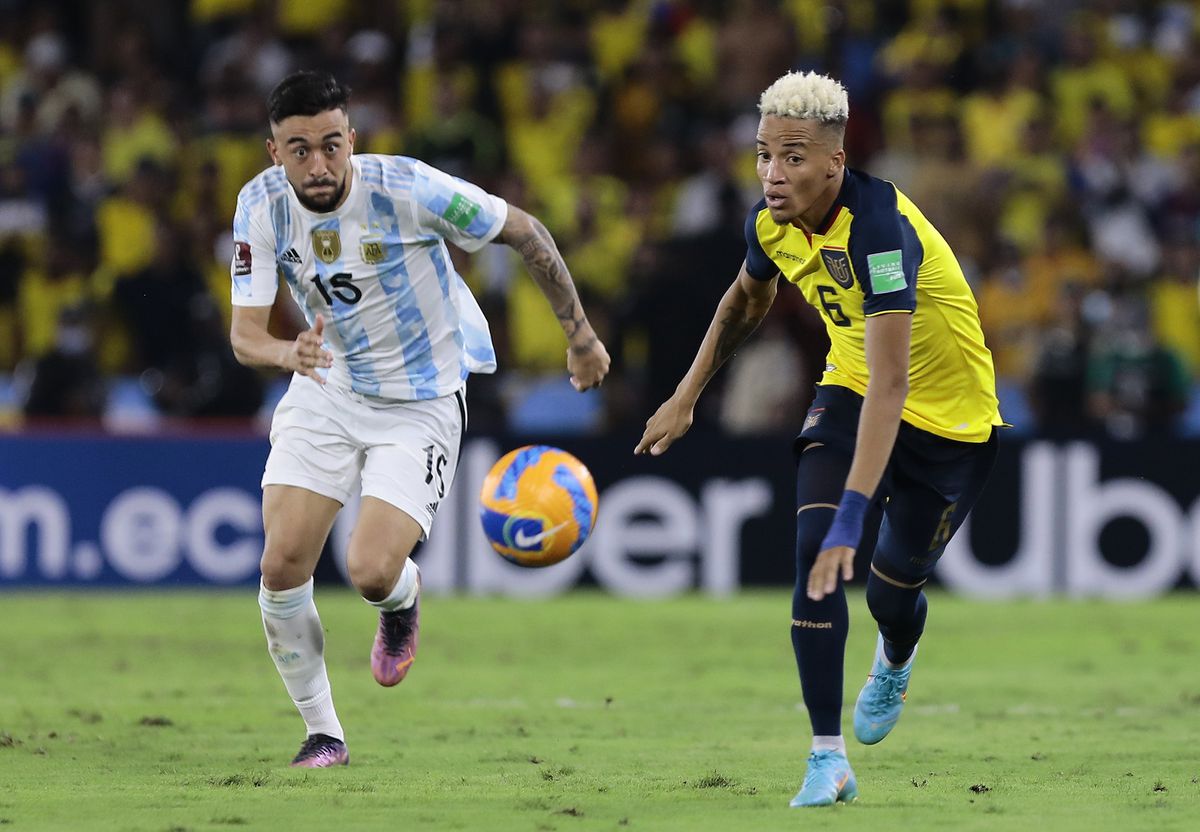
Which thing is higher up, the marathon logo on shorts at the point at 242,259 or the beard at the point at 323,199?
the beard at the point at 323,199

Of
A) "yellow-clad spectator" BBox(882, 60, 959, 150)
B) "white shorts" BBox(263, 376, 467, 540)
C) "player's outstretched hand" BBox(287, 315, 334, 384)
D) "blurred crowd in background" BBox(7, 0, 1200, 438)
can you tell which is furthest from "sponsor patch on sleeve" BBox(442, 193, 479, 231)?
"yellow-clad spectator" BBox(882, 60, 959, 150)

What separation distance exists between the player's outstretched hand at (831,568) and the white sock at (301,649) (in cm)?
229

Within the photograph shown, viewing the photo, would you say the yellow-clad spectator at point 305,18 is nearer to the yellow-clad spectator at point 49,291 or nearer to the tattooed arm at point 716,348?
the yellow-clad spectator at point 49,291

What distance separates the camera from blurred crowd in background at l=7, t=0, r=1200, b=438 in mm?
14930

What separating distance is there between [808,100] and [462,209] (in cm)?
166

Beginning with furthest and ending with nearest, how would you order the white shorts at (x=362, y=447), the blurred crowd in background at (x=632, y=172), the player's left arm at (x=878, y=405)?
the blurred crowd in background at (x=632, y=172) < the white shorts at (x=362, y=447) < the player's left arm at (x=878, y=405)

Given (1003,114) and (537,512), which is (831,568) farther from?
(1003,114)

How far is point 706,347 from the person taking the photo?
710 cm

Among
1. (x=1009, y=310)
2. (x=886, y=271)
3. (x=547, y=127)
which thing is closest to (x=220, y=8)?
(x=547, y=127)

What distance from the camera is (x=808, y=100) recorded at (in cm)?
A: 623

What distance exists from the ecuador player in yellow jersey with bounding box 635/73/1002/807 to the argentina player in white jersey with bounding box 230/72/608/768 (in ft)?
2.83

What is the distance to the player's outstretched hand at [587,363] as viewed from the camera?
24.0 feet

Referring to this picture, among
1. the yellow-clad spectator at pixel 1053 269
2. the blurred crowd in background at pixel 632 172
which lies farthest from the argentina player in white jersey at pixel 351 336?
the yellow-clad spectator at pixel 1053 269

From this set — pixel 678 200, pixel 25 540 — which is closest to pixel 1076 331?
pixel 678 200
